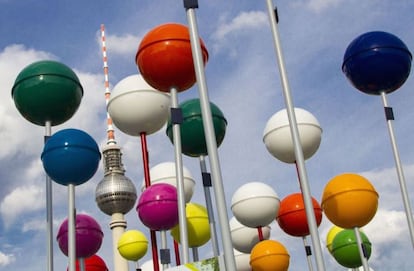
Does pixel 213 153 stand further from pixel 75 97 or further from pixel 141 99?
pixel 141 99

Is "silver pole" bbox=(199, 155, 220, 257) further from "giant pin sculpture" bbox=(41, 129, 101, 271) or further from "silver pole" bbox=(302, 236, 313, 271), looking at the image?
"silver pole" bbox=(302, 236, 313, 271)

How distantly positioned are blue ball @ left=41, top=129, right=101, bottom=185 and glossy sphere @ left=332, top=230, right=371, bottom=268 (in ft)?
22.4

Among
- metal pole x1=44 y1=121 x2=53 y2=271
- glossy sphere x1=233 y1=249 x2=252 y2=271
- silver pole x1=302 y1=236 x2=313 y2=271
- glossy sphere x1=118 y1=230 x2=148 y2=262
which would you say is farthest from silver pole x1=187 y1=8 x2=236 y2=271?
glossy sphere x1=233 y1=249 x2=252 y2=271

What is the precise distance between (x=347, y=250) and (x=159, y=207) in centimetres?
508

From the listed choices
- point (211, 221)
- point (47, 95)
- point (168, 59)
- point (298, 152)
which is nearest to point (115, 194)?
point (47, 95)

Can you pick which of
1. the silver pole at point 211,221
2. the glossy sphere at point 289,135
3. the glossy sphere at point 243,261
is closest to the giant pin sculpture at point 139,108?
the silver pole at point 211,221

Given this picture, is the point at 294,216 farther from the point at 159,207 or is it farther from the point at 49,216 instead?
the point at 49,216

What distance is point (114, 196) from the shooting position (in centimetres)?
6850

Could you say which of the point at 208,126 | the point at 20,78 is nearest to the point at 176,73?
the point at 208,126

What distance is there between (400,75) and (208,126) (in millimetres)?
4775

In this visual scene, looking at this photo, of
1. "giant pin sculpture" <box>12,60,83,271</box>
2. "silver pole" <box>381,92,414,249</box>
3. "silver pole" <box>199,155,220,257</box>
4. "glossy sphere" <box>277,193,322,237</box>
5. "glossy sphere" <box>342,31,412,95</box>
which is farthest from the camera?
"glossy sphere" <box>277,193,322,237</box>

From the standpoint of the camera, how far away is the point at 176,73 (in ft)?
31.8

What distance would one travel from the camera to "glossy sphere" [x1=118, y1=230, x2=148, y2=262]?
13.5 metres

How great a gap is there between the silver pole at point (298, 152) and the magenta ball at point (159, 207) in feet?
13.6
